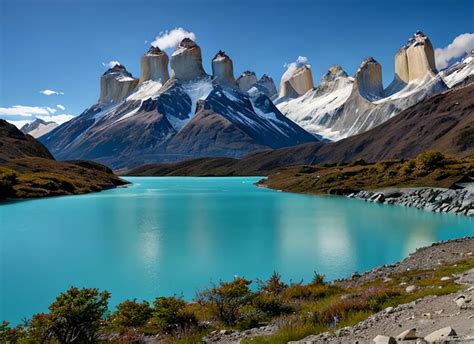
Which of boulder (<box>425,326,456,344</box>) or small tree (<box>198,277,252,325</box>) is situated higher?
boulder (<box>425,326,456,344</box>)

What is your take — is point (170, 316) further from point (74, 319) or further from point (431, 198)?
point (431, 198)

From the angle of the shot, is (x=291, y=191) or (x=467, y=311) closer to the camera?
(x=467, y=311)

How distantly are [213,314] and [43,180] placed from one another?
85.3 meters

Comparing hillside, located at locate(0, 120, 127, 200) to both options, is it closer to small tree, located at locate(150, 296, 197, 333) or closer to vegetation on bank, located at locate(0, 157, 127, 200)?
vegetation on bank, located at locate(0, 157, 127, 200)

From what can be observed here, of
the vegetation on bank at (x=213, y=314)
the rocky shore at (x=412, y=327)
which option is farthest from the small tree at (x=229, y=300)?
the rocky shore at (x=412, y=327)

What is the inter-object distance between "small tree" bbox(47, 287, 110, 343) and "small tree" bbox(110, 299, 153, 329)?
5.33ft

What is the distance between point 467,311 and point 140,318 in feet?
30.2

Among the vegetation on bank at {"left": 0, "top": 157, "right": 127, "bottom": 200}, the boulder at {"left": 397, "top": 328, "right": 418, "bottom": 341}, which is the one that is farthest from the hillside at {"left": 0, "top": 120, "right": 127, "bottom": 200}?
the boulder at {"left": 397, "top": 328, "right": 418, "bottom": 341}

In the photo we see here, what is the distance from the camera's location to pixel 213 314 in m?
13.6

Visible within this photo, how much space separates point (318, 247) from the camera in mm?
30141

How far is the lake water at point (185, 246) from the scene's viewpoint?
71.0ft

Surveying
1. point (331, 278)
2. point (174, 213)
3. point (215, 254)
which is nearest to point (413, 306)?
point (331, 278)

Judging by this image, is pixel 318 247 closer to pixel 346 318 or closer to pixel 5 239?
pixel 346 318

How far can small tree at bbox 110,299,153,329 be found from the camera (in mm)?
13414
